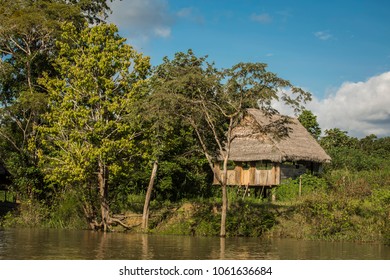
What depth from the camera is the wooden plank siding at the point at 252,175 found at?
36.2 metres

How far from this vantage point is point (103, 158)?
26.5 metres

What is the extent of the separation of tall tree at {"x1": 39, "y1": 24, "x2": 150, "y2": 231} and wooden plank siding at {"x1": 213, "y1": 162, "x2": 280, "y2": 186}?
11.1 metres

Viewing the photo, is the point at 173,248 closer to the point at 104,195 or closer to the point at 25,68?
the point at 104,195

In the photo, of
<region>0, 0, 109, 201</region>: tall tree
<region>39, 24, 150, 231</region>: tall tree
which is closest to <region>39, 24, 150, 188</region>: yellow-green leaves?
<region>39, 24, 150, 231</region>: tall tree

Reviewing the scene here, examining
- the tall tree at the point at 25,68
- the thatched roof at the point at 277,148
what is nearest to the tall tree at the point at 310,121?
the thatched roof at the point at 277,148

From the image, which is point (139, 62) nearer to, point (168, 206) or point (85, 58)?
point (85, 58)

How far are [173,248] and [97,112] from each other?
9.73 metres

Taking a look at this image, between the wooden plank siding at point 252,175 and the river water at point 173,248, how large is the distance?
12.5m

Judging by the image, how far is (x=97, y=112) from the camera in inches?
1064

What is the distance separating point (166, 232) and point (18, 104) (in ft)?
36.2

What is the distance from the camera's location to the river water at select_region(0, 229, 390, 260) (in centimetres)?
1709

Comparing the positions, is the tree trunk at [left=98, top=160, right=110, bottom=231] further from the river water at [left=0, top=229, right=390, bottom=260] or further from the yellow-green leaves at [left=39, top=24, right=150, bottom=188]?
the river water at [left=0, top=229, right=390, bottom=260]
